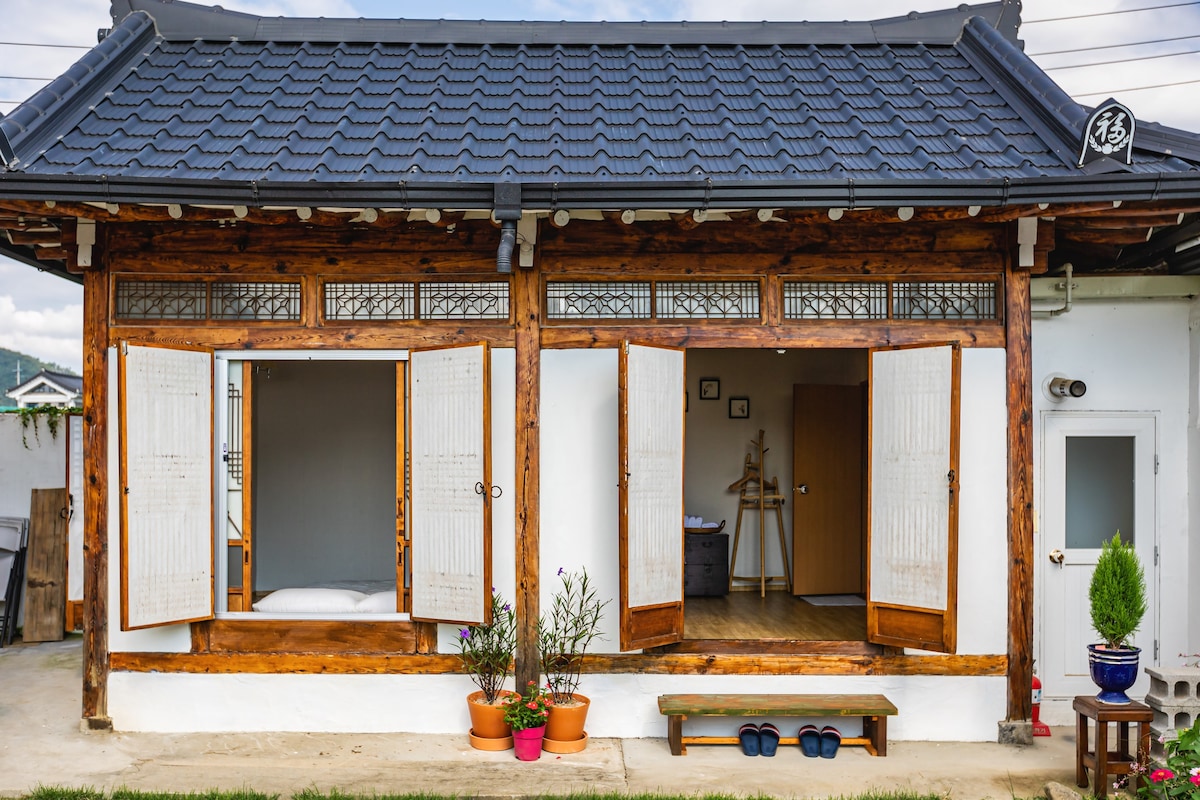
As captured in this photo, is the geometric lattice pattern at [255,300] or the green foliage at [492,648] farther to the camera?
the geometric lattice pattern at [255,300]

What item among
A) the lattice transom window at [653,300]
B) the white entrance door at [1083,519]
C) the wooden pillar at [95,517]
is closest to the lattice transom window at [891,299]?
the lattice transom window at [653,300]

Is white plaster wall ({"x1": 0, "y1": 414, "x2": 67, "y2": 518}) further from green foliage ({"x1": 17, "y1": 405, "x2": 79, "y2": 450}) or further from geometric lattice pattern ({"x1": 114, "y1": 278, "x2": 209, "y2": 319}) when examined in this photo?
geometric lattice pattern ({"x1": 114, "y1": 278, "x2": 209, "y2": 319})

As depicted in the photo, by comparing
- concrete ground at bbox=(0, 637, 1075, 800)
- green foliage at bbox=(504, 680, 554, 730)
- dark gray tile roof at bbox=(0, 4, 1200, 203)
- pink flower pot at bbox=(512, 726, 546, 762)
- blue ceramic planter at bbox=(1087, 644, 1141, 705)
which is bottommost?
concrete ground at bbox=(0, 637, 1075, 800)

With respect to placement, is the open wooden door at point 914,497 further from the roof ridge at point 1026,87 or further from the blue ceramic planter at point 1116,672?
the roof ridge at point 1026,87

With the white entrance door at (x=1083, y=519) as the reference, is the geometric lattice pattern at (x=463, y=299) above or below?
above

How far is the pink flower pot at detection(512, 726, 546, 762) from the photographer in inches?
182

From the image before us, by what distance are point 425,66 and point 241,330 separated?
2323 millimetres

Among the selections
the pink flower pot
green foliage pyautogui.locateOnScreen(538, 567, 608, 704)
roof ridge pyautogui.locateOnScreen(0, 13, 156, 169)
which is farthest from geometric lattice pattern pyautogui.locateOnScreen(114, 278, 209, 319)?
the pink flower pot

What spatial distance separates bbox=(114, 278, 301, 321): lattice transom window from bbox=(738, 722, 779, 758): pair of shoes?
11.3 feet

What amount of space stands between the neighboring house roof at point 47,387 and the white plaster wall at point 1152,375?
2236 cm

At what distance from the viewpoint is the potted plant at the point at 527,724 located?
4.64 metres

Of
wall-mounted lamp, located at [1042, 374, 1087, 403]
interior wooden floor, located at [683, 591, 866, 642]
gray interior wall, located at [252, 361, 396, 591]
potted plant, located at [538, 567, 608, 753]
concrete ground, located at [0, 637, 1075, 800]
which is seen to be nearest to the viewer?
concrete ground, located at [0, 637, 1075, 800]

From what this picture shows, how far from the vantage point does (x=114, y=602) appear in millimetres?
5062

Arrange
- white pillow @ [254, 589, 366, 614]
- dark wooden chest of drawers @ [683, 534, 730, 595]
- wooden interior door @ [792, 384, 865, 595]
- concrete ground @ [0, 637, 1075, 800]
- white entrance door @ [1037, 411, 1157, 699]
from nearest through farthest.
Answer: concrete ground @ [0, 637, 1075, 800], white pillow @ [254, 589, 366, 614], white entrance door @ [1037, 411, 1157, 699], dark wooden chest of drawers @ [683, 534, 730, 595], wooden interior door @ [792, 384, 865, 595]
